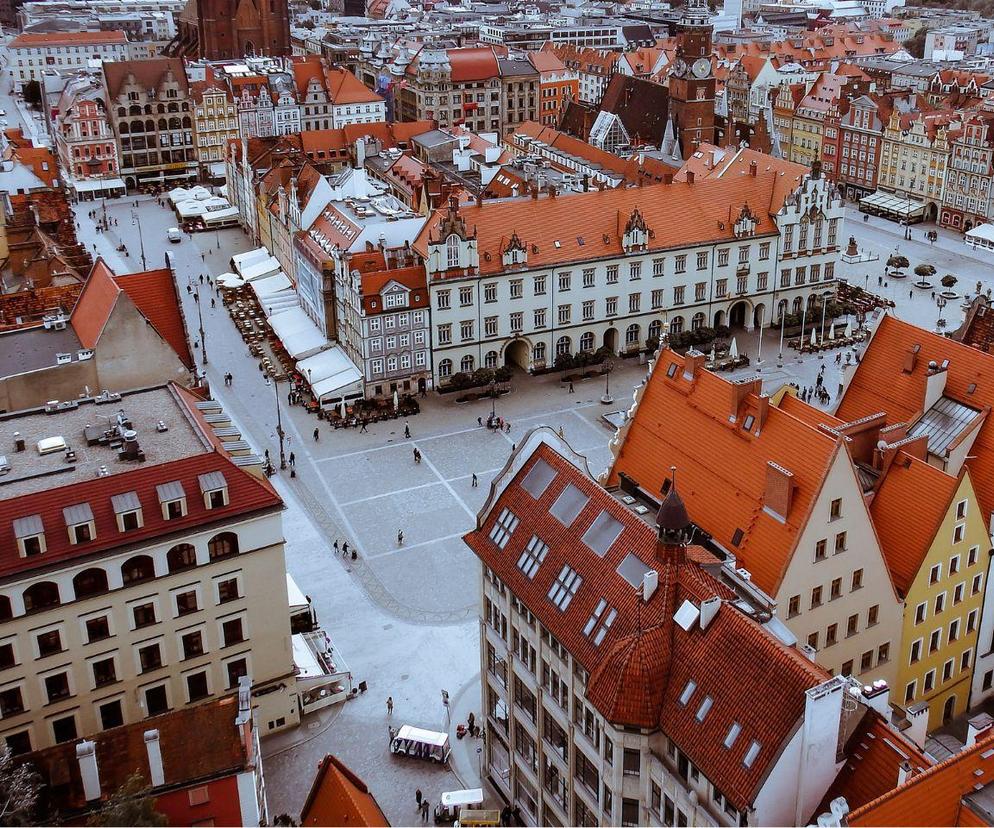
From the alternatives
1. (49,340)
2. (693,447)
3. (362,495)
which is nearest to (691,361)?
(693,447)

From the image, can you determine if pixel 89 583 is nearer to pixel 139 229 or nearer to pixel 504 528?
pixel 504 528

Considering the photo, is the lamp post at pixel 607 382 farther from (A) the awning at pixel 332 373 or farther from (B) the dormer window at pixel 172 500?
(B) the dormer window at pixel 172 500

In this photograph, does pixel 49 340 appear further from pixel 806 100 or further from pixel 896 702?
pixel 806 100

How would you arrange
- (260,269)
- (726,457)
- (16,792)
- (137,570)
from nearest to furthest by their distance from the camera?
1. (16,792)
2. (137,570)
3. (726,457)
4. (260,269)

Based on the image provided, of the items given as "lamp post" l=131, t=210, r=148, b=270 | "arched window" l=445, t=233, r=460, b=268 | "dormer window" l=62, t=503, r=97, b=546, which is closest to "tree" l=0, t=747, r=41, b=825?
"dormer window" l=62, t=503, r=97, b=546

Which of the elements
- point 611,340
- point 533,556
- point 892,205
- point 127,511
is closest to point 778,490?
point 533,556

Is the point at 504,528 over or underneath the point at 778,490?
underneath

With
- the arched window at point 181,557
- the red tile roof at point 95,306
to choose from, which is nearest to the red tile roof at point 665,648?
the arched window at point 181,557
